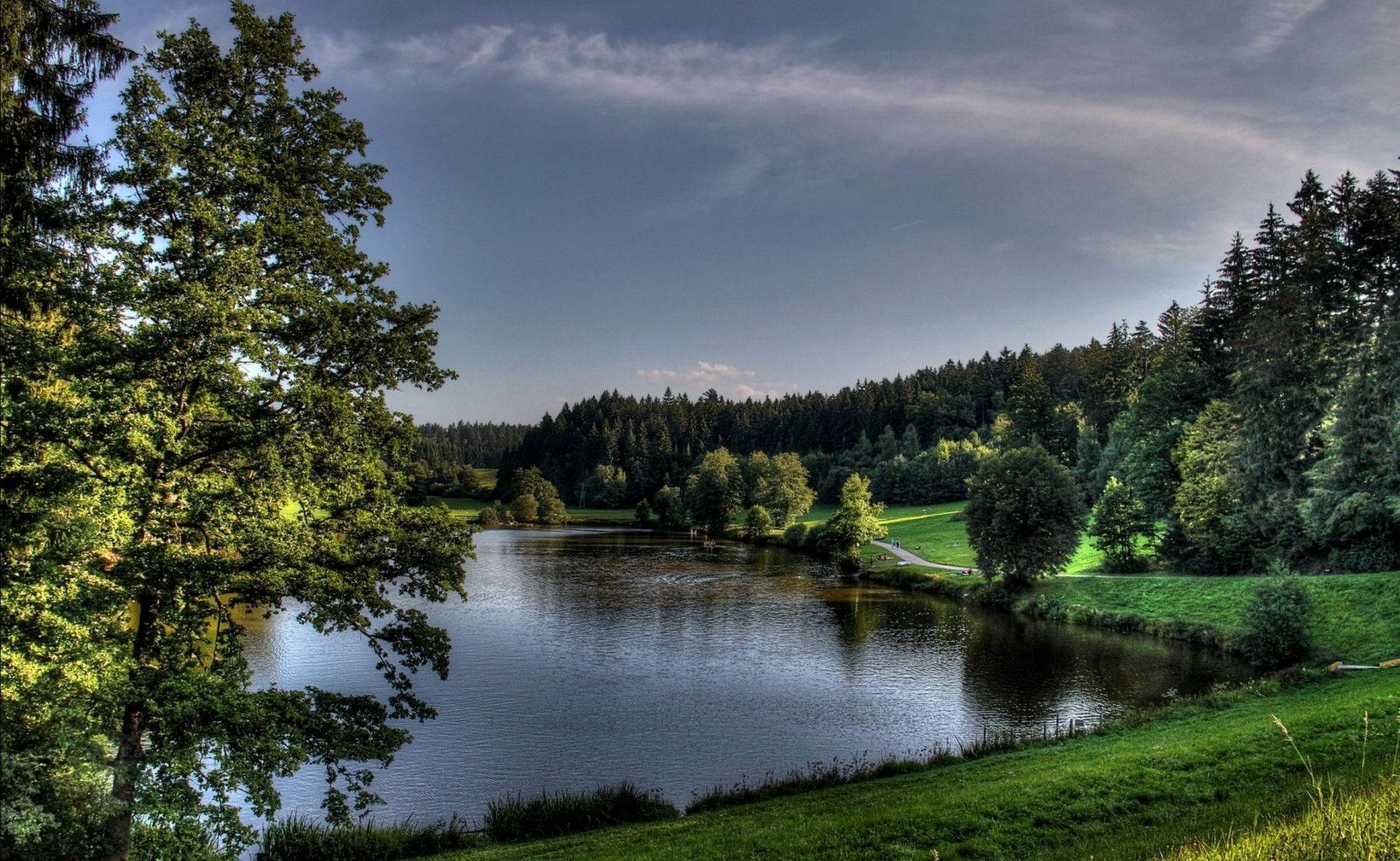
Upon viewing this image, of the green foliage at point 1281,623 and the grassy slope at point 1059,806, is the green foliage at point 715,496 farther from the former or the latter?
the grassy slope at point 1059,806

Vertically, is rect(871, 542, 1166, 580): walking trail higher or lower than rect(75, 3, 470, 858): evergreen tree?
lower

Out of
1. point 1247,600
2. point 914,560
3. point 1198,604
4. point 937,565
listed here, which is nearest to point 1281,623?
point 1247,600

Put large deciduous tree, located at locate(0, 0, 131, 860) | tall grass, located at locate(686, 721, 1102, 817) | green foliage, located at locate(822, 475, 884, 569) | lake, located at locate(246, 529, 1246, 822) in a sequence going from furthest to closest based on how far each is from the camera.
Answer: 1. green foliage, located at locate(822, 475, 884, 569)
2. lake, located at locate(246, 529, 1246, 822)
3. tall grass, located at locate(686, 721, 1102, 817)
4. large deciduous tree, located at locate(0, 0, 131, 860)

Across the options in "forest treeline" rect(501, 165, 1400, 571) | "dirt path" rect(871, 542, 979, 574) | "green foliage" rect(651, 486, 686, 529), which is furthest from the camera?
"green foliage" rect(651, 486, 686, 529)

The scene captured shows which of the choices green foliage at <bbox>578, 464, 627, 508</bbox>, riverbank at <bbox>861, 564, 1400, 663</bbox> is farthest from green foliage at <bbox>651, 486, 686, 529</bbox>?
riverbank at <bbox>861, 564, 1400, 663</bbox>

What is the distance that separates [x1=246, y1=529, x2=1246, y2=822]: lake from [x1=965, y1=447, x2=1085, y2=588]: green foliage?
15.2 ft

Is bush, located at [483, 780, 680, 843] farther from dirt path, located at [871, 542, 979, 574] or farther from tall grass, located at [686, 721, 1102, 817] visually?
dirt path, located at [871, 542, 979, 574]

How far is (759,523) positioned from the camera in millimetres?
91062

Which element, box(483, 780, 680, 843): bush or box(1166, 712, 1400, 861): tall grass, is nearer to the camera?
box(1166, 712, 1400, 861): tall grass

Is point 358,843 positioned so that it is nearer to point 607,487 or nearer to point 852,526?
point 852,526

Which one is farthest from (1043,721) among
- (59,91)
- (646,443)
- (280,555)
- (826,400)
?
(826,400)

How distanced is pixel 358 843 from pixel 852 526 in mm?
52010

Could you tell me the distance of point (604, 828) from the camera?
15375 mm

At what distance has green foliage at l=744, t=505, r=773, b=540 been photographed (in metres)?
90.6
